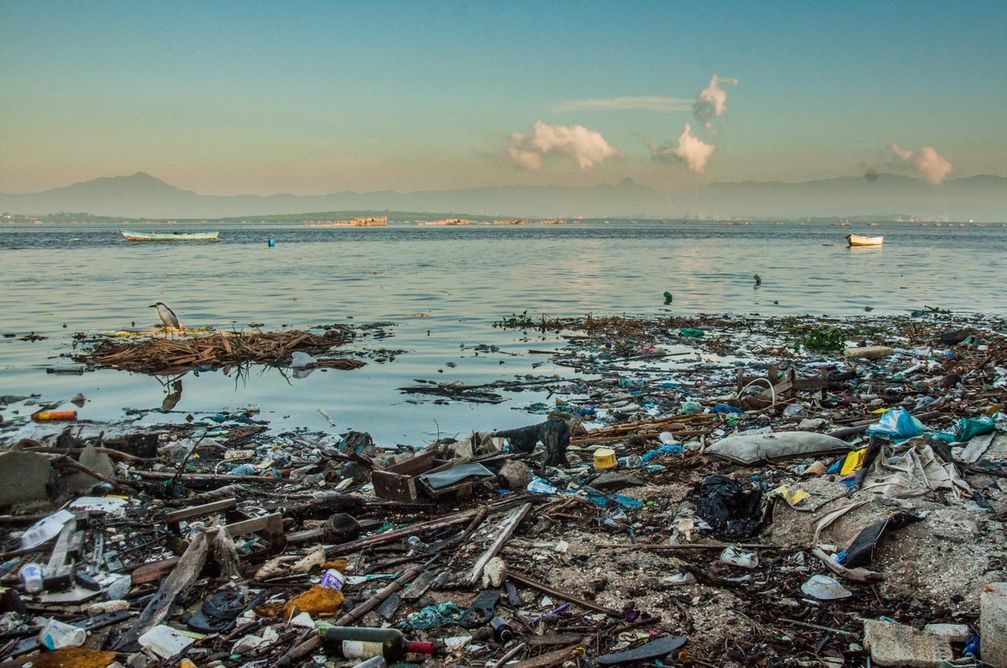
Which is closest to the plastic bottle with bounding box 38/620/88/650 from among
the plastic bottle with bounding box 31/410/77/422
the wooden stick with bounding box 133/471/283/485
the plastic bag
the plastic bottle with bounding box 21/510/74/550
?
the plastic bottle with bounding box 21/510/74/550

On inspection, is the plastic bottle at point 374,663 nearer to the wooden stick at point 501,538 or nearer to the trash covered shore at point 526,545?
the trash covered shore at point 526,545

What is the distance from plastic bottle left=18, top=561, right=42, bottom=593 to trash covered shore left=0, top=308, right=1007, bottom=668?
0.07 ft

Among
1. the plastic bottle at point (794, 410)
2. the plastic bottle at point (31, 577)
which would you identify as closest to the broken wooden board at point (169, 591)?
the plastic bottle at point (31, 577)

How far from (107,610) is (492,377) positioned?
7752 mm

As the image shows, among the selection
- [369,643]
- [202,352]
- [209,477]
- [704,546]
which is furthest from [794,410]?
[202,352]

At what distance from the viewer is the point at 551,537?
5.39 metres

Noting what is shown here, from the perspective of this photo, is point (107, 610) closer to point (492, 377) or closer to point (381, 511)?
point (381, 511)

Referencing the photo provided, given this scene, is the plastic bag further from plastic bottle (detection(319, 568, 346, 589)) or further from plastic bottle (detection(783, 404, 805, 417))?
plastic bottle (detection(319, 568, 346, 589))

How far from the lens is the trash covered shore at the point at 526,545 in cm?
398

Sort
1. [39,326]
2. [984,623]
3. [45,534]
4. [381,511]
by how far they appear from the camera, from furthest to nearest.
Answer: [39,326]
[381,511]
[45,534]
[984,623]

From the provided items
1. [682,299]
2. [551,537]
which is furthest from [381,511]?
[682,299]

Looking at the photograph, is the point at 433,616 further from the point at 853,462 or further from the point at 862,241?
the point at 862,241

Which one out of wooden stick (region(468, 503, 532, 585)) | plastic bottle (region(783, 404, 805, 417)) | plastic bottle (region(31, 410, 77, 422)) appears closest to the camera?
wooden stick (region(468, 503, 532, 585))

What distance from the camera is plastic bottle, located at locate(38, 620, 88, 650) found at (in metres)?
4.00
